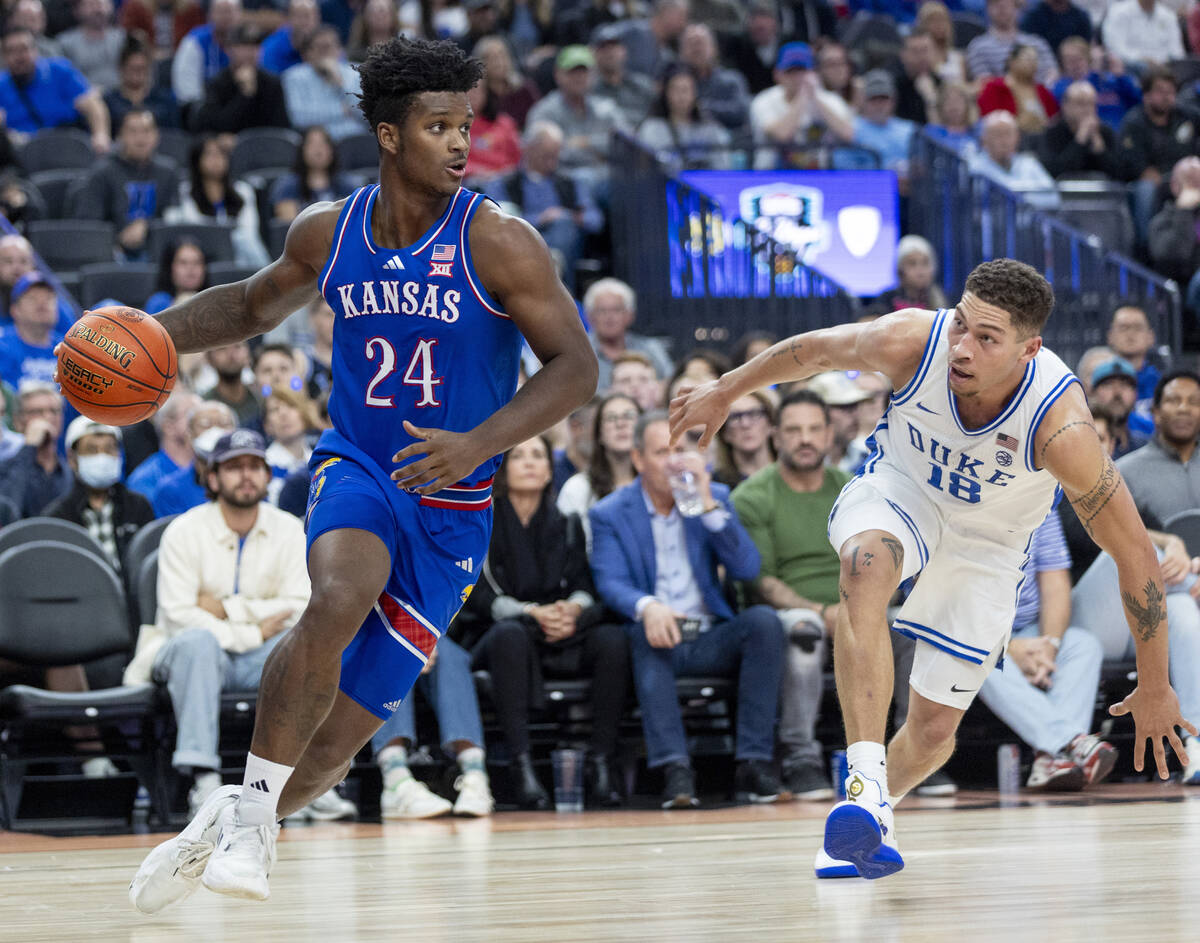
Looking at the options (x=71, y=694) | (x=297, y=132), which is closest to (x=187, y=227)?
(x=297, y=132)

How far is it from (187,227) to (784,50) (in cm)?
489

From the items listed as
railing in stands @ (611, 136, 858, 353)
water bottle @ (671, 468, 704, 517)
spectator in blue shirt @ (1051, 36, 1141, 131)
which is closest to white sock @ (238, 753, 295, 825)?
water bottle @ (671, 468, 704, 517)

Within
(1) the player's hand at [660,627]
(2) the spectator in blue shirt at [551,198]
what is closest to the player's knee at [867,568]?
(1) the player's hand at [660,627]

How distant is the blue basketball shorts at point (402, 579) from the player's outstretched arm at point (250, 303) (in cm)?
53

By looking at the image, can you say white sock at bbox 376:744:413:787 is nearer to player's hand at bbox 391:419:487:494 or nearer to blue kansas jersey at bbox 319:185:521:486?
blue kansas jersey at bbox 319:185:521:486

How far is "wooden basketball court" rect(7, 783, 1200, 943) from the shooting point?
3.57 meters

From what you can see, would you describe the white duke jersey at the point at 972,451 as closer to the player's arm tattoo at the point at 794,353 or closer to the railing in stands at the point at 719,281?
the player's arm tattoo at the point at 794,353

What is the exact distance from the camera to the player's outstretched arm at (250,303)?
4.29 m

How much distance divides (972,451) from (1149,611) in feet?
2.04

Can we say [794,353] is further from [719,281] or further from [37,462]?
[719,281]

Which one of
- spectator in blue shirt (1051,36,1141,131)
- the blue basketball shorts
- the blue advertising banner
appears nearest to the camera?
the blue basketball shorts

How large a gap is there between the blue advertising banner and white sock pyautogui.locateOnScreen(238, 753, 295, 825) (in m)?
7.67

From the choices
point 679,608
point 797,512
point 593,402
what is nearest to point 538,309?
point 679,608

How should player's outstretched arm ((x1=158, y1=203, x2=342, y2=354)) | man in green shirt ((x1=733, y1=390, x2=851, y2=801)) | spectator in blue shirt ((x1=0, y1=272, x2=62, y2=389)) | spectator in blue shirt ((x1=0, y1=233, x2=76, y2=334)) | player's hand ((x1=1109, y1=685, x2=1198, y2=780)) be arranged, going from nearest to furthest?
1. player's hand ((x1=1109, y1=685, x2=1198, y2=780))
2. player's outstretched arm ((x1=158, y1=203, x2=342, y2=354))
3. man in green shirt ((x1=733, y1=390, x2=851, y2=801))
4. spectator in blue shirt ((x1=0, y1=272, x2=62, y2=389))
5. spectator in blue shirt ((x1=0, y1=233, x2=76, y2=334))
